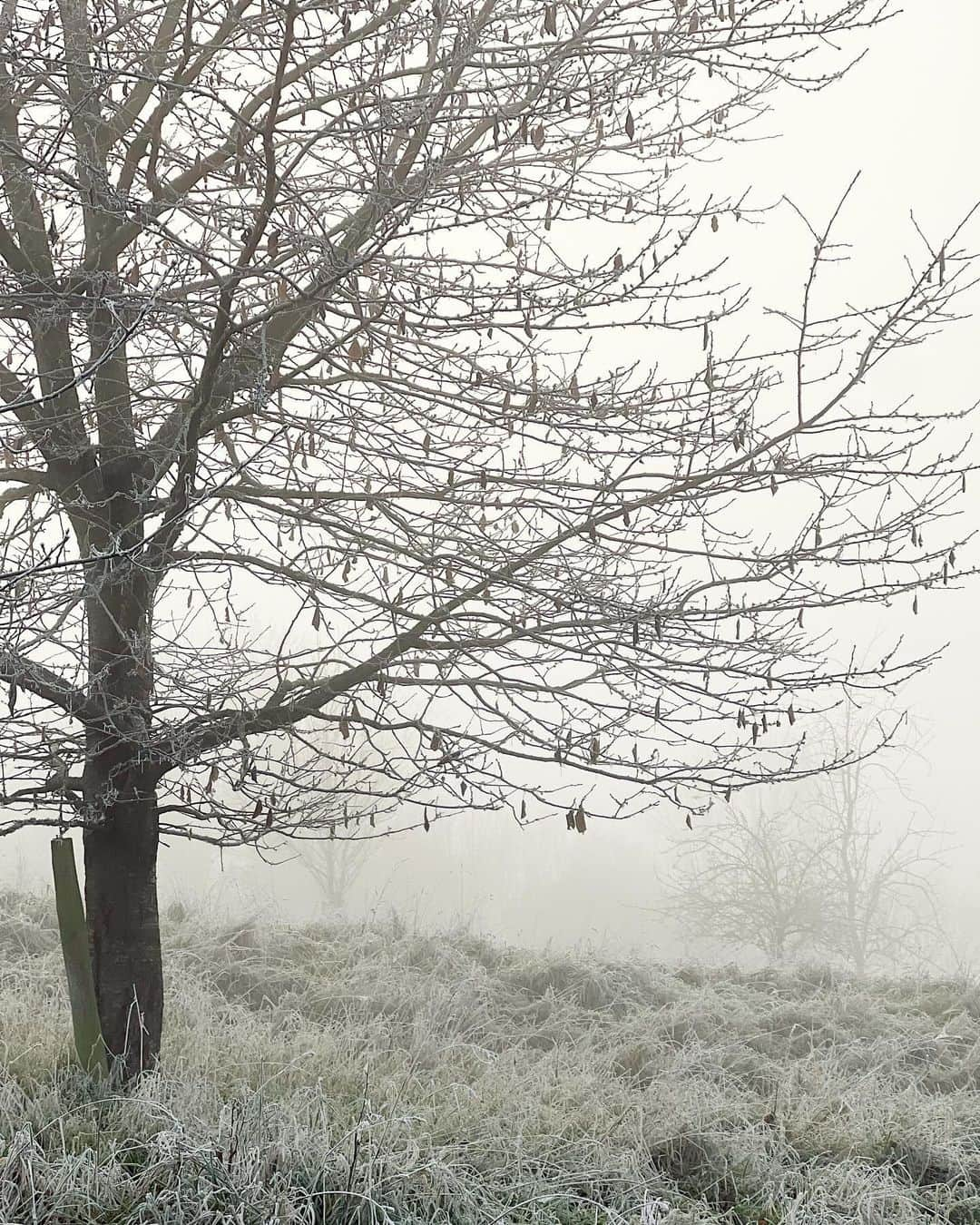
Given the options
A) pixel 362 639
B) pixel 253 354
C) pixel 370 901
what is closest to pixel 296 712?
pixel 362 639

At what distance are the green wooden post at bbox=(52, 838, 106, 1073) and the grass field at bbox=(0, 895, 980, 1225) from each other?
13 cm

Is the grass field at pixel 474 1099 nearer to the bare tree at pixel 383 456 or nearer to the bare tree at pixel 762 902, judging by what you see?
the bare tree at pixel 383 456

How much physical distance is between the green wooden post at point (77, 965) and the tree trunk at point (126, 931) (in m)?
A: 0.08

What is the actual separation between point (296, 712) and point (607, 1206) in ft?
7.36

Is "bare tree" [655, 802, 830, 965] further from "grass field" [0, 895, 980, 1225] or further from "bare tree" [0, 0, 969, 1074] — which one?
"bare tree" [0, 0, 969, 1074]

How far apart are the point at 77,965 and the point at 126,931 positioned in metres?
0.25

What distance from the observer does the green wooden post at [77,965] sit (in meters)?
4.50

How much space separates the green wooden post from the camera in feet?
14.8

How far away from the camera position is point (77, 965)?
4.57 metres

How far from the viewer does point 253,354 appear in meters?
4.11

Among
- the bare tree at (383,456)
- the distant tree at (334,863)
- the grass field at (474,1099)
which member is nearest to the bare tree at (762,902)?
the distant tree at (334,863)

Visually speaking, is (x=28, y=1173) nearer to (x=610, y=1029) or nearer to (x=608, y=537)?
(x=608, y=537)

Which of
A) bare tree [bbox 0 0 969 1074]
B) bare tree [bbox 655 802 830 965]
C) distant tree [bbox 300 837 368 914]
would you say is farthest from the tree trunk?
distant tree [bbox 300 837 368 914]

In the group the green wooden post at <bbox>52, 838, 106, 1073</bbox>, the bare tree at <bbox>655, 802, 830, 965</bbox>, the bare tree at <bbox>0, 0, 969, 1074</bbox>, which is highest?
the bare tree at <bbox>0, 0, 969, 1074</bbox>
